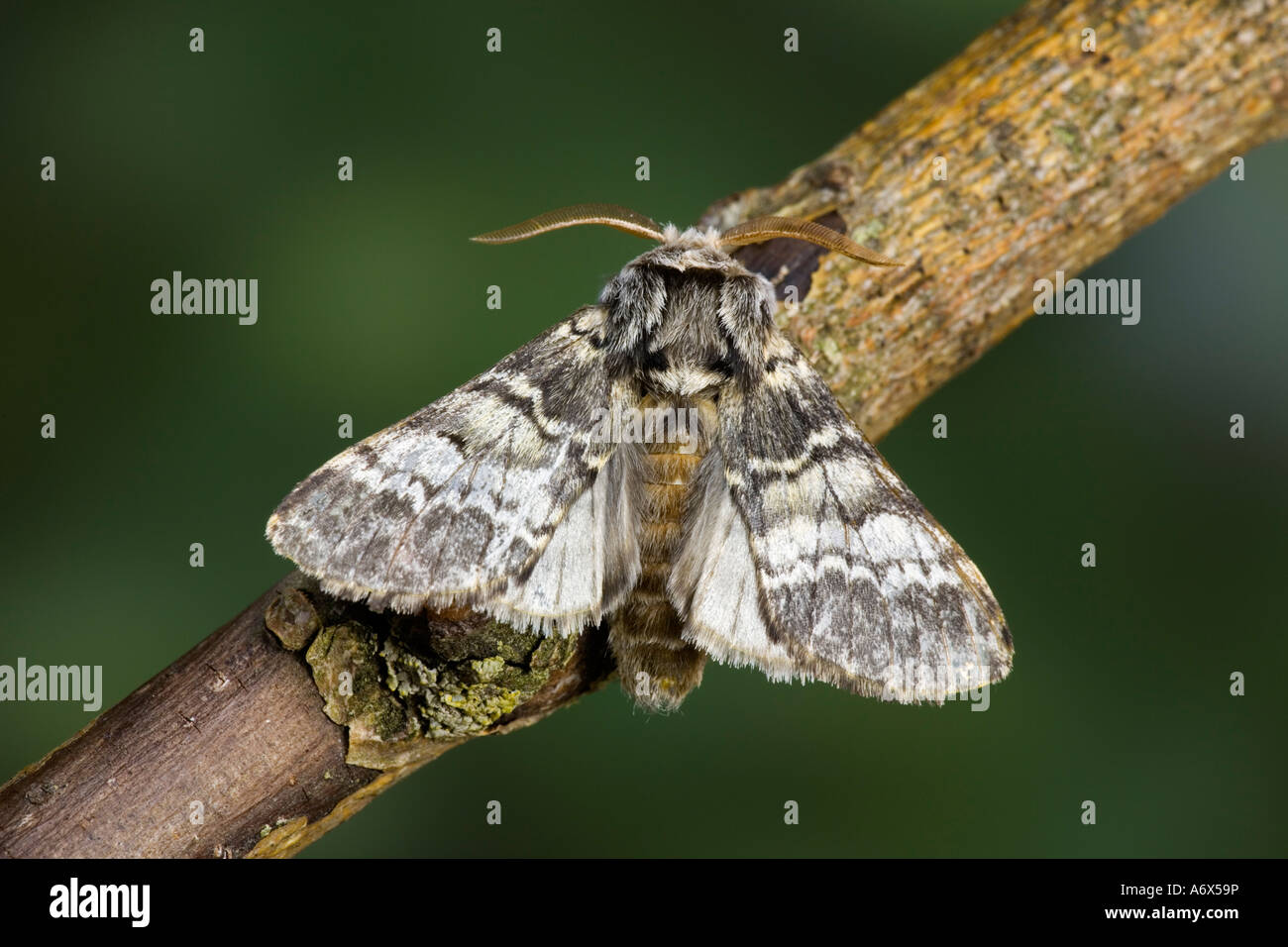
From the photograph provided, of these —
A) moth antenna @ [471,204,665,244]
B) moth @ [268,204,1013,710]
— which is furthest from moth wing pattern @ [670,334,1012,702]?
moth antenna @ [471,204,665,244]

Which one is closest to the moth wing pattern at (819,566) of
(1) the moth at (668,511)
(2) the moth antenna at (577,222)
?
(1) the moth at (668,511)

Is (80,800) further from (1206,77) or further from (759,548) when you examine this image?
(1206,77)

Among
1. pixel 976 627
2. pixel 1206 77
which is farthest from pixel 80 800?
pixel 1206 77

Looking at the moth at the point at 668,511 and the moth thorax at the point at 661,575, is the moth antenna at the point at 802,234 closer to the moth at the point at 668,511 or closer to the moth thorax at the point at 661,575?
the moth at the point at 668,511

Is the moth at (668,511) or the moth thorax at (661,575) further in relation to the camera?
the moth thorax at (661,575)

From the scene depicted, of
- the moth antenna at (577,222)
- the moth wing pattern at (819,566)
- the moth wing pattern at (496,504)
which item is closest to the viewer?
the moth wing pattern at (496,504)

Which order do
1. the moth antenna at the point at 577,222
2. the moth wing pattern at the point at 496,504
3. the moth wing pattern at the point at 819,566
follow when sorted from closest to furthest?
Result: the moth wing pattern at the point at 496,504, the moth wing pattern at the point at 819,566, the moth antenna at the point at 577,222

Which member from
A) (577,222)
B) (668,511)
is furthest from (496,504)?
(577,222)

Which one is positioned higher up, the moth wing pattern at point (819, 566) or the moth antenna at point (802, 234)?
the moth antenna at point (802, 234)
